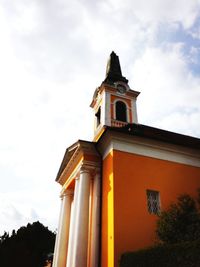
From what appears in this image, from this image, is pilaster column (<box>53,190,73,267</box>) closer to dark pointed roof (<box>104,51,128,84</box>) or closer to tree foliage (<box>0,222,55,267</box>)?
dark pointed roof (<box>104,51,128,84</box>)

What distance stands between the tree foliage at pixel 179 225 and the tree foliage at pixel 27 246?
66.3 feet

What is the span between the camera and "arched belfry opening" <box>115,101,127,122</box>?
66.9 ft

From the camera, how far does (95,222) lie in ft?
41.7

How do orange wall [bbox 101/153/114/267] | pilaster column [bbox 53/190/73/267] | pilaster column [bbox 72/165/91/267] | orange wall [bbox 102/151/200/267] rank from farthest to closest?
1. pilaster column [bbox 53/190/73/267]
2. pilaster column [bbox 72/165/91/267]
3. orange wall [bbox 102/151/200/267]
4. orange wall [bbox 101/153/114/267]

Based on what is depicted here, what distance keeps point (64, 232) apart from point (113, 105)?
9955mm

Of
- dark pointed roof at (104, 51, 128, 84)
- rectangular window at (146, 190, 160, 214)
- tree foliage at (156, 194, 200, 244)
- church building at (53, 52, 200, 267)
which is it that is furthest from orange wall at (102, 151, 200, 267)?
dark pointed roof at (104, 51, 128, 84)

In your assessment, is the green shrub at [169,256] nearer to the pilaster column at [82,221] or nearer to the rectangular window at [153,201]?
the pilaster column at [82,221]

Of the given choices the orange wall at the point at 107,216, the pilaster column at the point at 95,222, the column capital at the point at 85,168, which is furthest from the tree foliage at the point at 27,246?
the orange wall at the point at 107,216

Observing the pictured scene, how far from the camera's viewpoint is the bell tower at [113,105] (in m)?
19.6

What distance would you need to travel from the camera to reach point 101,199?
43.7 ft

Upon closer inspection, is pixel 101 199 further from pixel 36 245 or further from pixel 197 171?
pixel 36 245

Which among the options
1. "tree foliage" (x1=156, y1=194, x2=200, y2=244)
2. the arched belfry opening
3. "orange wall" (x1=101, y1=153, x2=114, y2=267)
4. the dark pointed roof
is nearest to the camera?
"tree foliage" (x1=156, y1=194, x2=200, y2=244)

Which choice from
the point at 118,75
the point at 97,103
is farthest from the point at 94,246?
the point at 118,75

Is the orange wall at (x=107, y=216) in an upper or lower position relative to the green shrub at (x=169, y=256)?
upper
